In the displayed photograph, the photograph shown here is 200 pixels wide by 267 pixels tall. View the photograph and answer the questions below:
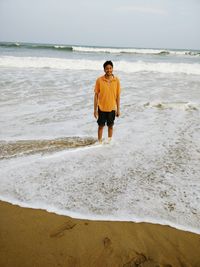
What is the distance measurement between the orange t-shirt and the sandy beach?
2.59 meters

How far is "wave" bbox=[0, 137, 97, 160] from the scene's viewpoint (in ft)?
15.4

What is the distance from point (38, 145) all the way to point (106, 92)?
1496 millimetres

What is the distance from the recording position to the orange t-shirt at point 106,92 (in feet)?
16.5

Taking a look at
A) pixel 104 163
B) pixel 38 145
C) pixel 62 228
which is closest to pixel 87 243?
pixel 62 228

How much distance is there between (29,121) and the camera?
6613 mm

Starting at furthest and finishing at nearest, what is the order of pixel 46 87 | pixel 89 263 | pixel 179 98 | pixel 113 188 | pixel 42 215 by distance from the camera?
pixel 46 87 → pixel 179 98 → pixel 113 188 → pixel 42 215 → pixel 89 263

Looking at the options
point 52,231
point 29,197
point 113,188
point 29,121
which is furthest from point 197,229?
point 29,121

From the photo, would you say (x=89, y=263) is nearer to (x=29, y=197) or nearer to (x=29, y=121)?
(x=29, y=197)

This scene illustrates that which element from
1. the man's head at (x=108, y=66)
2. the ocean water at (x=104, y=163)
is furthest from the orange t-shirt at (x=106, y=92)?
the ocean water at (x=104, y=163)

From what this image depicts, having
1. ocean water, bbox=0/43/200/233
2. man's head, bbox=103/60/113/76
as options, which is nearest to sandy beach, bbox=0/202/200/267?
ocean water, bbox=0/43/200/233

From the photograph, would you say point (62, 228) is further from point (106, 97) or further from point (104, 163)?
point (106, 97)

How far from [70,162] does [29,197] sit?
1.11 meters

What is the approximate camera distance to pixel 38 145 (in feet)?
16.6

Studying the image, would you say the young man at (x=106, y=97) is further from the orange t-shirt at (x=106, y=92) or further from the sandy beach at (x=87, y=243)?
the sandy beach at (x=87, y=243)
